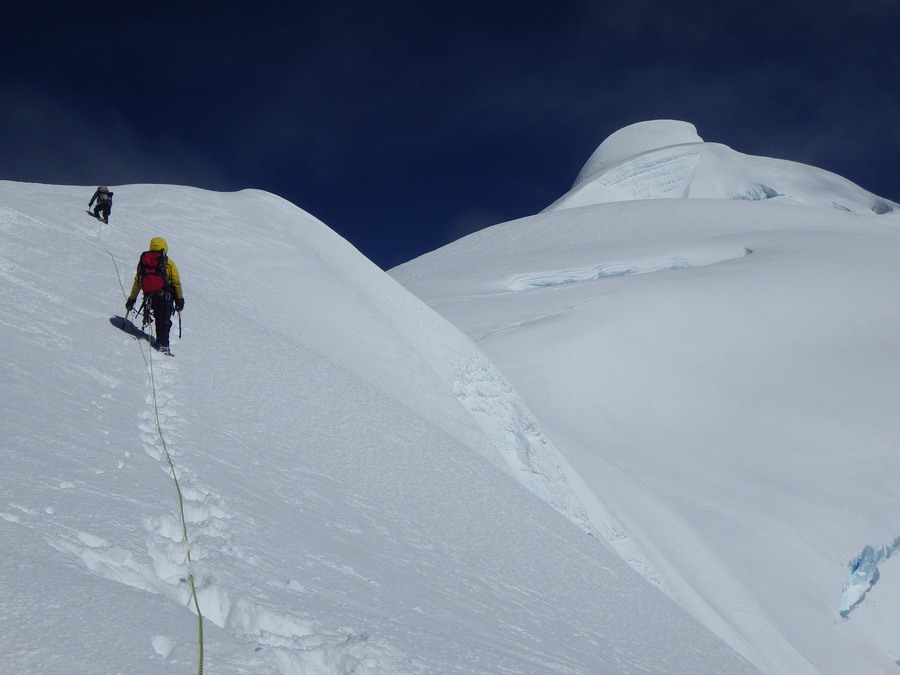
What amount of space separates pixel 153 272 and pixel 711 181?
61.2 meters

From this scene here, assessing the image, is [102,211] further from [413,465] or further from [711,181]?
[711,181]

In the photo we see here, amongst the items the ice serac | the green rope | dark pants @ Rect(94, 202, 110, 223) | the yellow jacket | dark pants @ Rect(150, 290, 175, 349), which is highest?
the ice serac

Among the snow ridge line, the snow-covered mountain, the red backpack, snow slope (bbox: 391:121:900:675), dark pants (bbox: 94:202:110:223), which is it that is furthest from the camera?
snow slope (bbox: 391:121:900:675)

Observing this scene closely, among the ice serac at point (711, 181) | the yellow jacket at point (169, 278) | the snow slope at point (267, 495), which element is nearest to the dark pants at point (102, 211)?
the snow slope at point (267, 495)

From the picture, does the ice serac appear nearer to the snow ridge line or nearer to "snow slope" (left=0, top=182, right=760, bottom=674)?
"snow slope" (left=0, top=182, right=760, bottom=674)

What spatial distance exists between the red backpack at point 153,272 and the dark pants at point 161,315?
0.24 feet

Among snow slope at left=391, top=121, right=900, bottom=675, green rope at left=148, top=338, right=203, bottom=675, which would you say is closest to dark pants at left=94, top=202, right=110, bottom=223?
green rope at left=148, top=338, right=203, bottom=675

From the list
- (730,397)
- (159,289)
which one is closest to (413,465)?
(159,289)

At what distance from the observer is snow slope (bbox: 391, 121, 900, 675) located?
13.7m

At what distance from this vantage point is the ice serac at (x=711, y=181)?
194 feet

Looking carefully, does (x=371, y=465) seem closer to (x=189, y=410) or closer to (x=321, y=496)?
(x=321, y=496)

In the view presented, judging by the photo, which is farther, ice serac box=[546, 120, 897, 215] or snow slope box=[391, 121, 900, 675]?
ice serac box=[546, 120, 897, 215]

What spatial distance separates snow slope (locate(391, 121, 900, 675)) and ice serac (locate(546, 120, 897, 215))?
72.6 ft

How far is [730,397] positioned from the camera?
2080 centimetres
